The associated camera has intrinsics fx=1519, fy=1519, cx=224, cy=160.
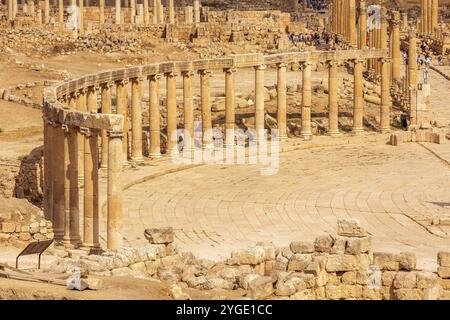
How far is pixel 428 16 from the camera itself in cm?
10219

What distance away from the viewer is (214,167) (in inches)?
2164

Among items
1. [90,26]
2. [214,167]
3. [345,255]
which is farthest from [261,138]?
[90,26]

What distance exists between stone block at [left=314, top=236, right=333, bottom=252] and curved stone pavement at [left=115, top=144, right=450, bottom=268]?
4593 millimetres

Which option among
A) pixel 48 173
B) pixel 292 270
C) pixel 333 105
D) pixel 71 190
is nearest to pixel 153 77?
pixel 333 105

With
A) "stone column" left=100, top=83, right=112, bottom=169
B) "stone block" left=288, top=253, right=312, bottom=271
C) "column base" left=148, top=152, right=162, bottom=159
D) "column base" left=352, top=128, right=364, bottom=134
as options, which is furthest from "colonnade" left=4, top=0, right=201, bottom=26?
"stone block" left=288, top=253, right=312, bottom=271

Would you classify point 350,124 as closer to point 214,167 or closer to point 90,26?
point 214,167

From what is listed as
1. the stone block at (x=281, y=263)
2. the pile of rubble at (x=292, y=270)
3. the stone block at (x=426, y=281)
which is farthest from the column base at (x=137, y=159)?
the stone block at (x=426, y=281)

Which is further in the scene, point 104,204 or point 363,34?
point 363,34

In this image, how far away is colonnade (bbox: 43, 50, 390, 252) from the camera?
38844mm

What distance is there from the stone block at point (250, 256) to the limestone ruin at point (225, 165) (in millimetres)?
30

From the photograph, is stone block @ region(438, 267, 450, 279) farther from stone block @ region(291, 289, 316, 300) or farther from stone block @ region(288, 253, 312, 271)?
stone block @ region(291, 289, 316, 300)

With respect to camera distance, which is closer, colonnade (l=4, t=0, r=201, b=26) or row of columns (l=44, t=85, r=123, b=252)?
row of columns (l=44, t=85, r=123, b=252)

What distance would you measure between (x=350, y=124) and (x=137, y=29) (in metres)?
29.3

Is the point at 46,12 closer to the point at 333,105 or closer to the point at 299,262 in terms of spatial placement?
the point at 333,105
